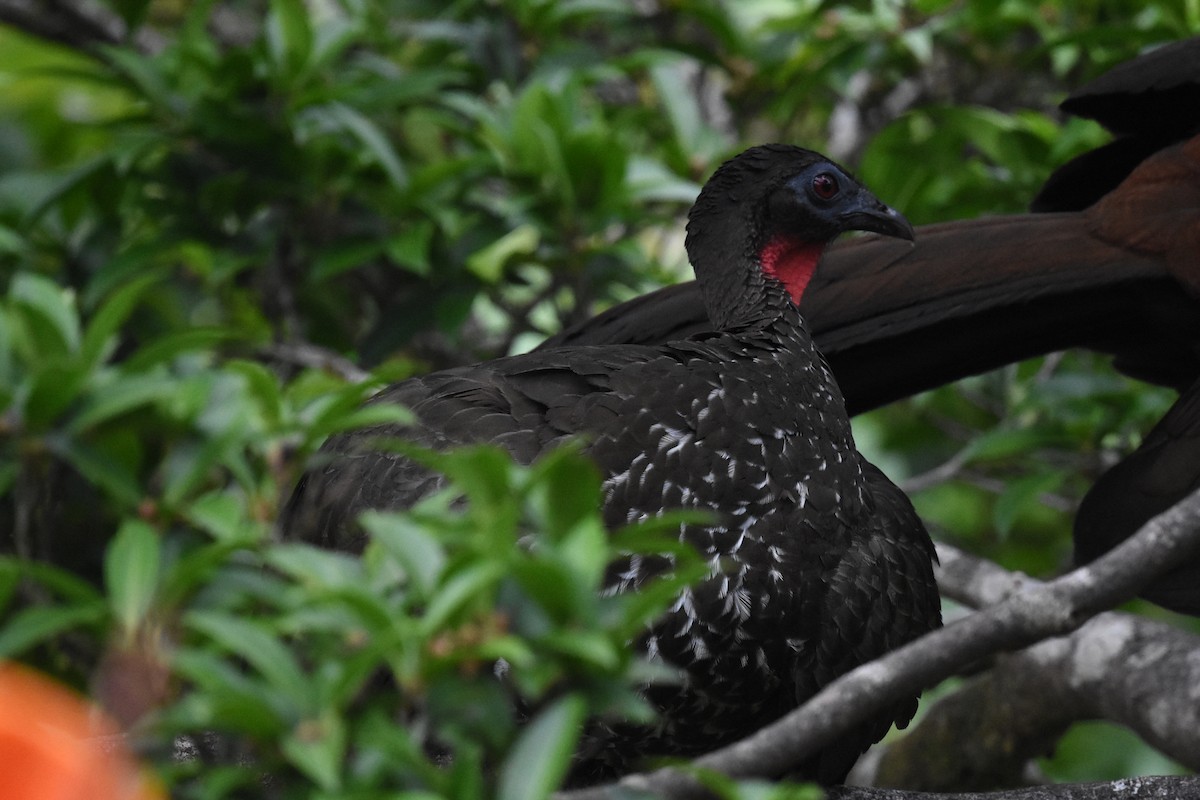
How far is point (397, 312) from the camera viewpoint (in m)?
3.49

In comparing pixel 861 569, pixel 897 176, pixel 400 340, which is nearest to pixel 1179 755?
pixel 861 569

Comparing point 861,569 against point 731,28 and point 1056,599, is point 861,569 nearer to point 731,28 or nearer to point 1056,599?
point 1056,599

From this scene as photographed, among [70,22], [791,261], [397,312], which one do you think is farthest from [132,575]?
[70,22]

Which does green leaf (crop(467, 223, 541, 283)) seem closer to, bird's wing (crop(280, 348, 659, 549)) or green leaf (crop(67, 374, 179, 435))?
bird's wing (crop(280, 348, 659, 549))

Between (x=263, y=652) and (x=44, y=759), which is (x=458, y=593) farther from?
(x=44, y=759)

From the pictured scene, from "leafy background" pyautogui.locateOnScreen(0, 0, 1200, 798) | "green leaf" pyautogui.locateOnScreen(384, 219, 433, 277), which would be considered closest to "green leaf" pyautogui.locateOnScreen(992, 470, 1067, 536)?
"leafy background" pyautogui.locateOnScreen(0, 0, 1200, 798)

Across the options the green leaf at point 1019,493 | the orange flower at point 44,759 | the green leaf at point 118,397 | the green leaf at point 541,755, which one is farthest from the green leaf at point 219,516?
the green leaf at point 1019,493

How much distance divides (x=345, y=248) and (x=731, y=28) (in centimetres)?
120

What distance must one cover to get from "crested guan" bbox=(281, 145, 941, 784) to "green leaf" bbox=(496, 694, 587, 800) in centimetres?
93

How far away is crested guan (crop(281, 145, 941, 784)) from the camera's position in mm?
2318

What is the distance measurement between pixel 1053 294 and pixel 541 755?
1.88 metres

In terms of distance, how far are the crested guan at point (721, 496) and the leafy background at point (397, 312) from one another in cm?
21

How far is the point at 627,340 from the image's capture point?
2.93m

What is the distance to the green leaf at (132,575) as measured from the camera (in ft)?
4.64
